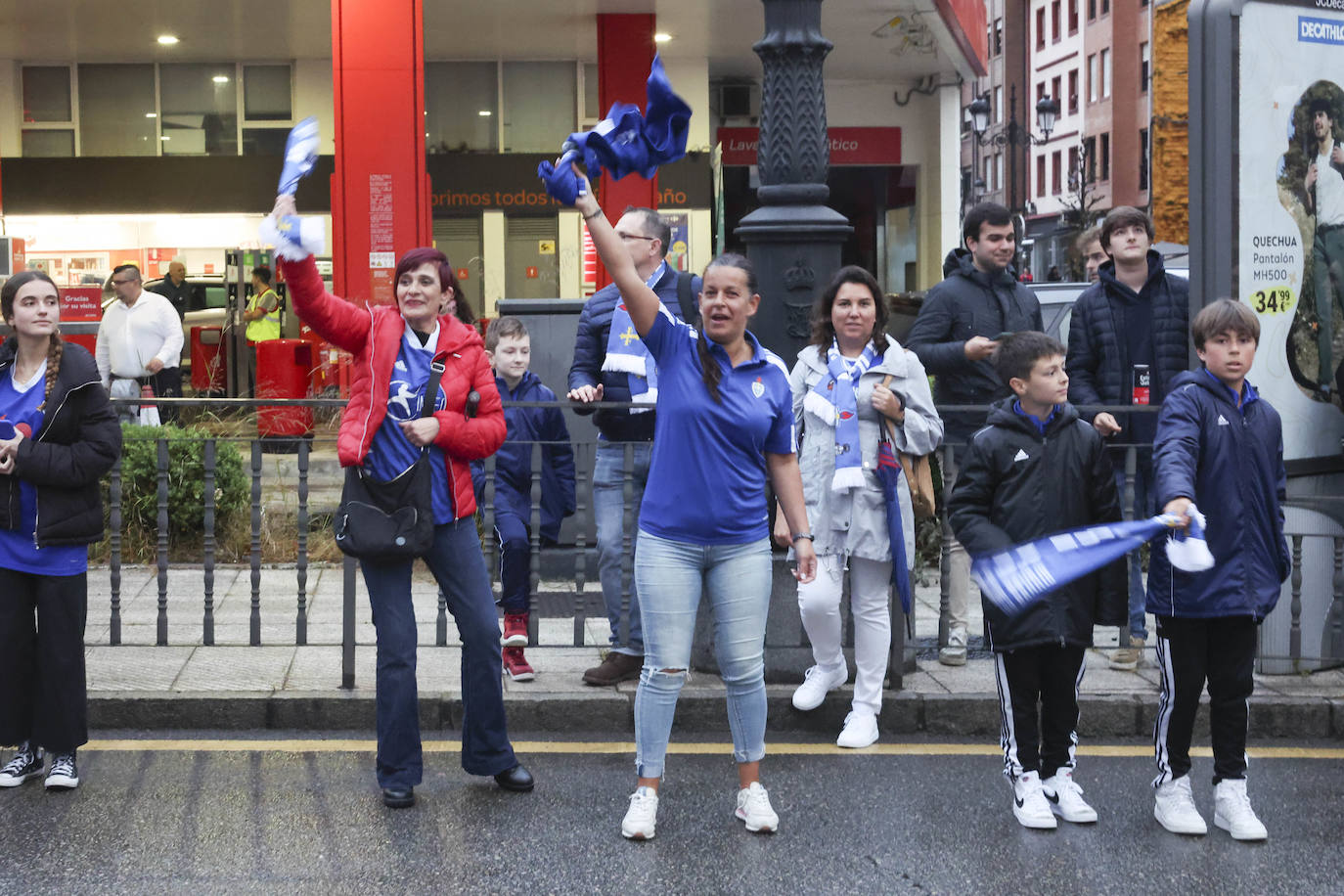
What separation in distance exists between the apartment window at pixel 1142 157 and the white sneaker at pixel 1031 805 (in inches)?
2254

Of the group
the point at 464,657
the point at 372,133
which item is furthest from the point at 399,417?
the point at 372,133

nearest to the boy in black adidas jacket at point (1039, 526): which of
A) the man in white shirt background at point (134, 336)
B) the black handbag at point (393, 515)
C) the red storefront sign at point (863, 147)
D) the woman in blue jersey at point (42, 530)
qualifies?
the black handbag at point (393, 515)

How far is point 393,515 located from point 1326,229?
14.1ft

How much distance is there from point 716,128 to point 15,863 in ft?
67.0

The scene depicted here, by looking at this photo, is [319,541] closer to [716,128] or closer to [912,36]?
[912,36]

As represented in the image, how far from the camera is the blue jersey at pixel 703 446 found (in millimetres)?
4645

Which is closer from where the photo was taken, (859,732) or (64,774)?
(64,774)

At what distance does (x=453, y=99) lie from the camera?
21234mm

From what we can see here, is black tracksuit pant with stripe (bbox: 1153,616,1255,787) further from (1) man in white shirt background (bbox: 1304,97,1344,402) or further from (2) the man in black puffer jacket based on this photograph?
(1) man in white shirt background (bbox: 1304,97,1344,402)

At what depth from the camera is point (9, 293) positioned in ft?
17.1

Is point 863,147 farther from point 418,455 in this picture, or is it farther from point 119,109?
point 418,455

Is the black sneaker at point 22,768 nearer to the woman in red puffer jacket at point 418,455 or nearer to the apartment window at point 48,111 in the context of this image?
the woman in red puffer jacket at point 418,455

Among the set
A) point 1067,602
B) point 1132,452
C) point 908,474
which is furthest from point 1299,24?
point 1067,602

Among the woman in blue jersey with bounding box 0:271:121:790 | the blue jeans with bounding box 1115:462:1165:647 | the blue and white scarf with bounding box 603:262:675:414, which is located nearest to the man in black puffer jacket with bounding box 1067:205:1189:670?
the blue jeans with bounding box 1115:462:1165:647
